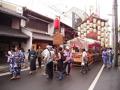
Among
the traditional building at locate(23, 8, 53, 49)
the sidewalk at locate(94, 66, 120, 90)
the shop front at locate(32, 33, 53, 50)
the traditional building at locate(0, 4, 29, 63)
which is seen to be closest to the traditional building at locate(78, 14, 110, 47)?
the traditional building at locate(23, 8, 53, 49)

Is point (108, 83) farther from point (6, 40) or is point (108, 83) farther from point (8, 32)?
point (6, 40)

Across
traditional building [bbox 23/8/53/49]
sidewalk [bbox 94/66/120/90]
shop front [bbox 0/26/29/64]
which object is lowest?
→ sidewalk [bbox 94/66/120/90]

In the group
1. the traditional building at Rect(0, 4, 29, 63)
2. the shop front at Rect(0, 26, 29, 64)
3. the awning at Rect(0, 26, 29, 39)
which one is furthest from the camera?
the traditional building at Rect(0, 4, 29, 63)

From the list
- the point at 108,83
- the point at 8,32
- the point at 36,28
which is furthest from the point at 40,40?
the point at 108,83

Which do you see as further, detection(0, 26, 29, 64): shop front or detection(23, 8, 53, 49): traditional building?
detection(23, 8, 53, 49): traditional building

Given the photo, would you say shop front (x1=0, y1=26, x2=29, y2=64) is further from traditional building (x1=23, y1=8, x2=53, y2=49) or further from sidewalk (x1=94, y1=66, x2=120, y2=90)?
sidewalk (x1=94, y1=66, x2=120, y2=90)

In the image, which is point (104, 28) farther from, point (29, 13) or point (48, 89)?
point (48, 89)

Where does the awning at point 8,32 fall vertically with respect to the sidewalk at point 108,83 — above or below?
above

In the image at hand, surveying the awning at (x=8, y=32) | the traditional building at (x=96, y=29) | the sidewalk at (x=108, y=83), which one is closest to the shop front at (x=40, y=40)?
the awning at (x=8, y=32)

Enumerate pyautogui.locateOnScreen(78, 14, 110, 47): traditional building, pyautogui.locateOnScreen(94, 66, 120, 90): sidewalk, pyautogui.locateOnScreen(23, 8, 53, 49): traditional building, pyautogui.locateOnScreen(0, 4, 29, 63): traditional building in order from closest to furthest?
pyautogui.locateOnScreen(94, 66, 120, 90): sidewalk
pyautogui.locateOnScreen(0, 4, 29, 63): traditional building
pyautogui.locateOnScreen(23, 8, 53, 49): traditional building
pyautogui.locateOnScreen(78, 14, 110, 47): traditional building

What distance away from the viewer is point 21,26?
35.0 meters

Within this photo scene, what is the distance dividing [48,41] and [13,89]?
104 feet

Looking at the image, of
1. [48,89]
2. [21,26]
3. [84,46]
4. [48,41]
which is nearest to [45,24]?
[48,41]

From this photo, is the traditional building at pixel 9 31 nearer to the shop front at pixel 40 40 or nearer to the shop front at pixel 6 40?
the shop front at pixel 6 40
